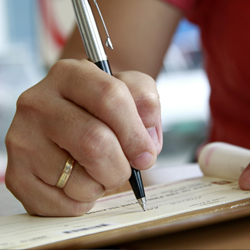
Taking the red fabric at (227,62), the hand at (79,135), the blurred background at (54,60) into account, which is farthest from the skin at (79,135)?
the blurred background at (54,60)

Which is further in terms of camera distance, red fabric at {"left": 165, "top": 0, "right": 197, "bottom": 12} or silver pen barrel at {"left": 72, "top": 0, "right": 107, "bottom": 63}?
red fabric at {"left": 165, "top": 0, "right": 197, "bottom": 12}

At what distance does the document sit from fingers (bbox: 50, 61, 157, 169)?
46 millimetres

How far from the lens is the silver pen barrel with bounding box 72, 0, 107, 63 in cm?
31

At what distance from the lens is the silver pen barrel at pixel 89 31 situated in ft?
1.02

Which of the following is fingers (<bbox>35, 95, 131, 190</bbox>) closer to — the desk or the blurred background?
the desk

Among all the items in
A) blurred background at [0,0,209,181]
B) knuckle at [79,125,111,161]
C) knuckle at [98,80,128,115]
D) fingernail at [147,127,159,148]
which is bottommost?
blurred background at [0,0,209,181]

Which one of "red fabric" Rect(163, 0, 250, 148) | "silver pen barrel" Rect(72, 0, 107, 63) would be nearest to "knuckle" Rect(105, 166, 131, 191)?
"silver pen barrel" Rect(72, 0, 107, 63)

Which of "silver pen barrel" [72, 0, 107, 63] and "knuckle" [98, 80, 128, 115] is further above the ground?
"silver pen barrel" [72, 0, 107, 63]

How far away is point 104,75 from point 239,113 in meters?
0.47

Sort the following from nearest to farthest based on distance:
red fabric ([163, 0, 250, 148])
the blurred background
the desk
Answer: the desk, red fabric ([163, 0, 250, 148]), the blurred background

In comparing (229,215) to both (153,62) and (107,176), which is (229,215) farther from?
(153,62)

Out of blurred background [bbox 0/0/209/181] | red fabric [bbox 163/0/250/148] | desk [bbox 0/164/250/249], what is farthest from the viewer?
blurred background [bbox 0/0/209/181]

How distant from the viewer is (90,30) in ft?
1.02

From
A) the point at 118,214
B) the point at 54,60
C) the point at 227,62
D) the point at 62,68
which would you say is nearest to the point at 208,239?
the point at 118,214
